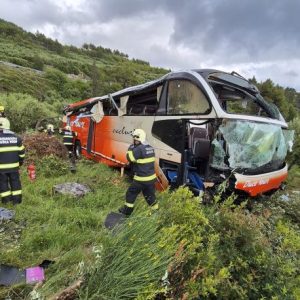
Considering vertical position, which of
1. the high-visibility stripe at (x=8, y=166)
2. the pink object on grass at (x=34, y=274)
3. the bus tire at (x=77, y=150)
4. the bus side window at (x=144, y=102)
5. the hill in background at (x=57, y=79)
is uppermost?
the hill in background at (x=57, y=79)

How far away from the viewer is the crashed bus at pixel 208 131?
243 inches

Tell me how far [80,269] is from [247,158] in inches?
175

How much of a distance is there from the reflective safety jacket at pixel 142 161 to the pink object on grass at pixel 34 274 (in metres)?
3.08

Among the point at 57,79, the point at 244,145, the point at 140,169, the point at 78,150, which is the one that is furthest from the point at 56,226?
the point at 57,79

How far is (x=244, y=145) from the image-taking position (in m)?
6.25

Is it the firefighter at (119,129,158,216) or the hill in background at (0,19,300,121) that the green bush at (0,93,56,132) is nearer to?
the hill in background at (0,19,300,121)

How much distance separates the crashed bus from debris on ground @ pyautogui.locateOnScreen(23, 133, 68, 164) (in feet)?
10.8

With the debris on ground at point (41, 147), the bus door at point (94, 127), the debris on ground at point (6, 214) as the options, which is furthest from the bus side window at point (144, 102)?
the debris on ground at point (6, 214)

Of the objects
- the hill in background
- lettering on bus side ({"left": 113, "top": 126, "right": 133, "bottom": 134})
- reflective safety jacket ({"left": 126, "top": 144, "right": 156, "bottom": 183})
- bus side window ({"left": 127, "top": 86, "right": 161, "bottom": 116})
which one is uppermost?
A: the hill in background

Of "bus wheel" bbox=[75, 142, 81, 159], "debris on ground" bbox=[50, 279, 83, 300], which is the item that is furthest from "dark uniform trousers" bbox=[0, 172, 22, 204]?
"bus wheel" bbox=[75, 142, 81, 159]

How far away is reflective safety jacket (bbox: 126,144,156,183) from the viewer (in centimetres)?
604

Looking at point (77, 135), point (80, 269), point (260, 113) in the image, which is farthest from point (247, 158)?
point (77, 135)

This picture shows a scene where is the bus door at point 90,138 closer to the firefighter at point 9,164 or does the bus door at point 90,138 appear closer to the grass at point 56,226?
the grass at point 56,226

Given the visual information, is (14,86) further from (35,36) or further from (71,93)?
(35,36)
